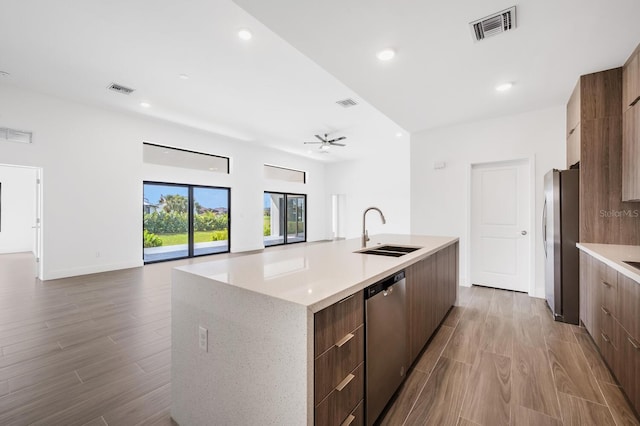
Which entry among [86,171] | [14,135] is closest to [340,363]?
[86,171]

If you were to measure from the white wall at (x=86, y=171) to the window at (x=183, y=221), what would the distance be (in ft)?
1.00

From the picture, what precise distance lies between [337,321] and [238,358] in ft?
1.53

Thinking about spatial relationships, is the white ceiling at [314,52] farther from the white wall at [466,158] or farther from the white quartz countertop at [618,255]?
the white quartz countertop at [618,255]

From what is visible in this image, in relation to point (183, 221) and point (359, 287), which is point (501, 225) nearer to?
point (359, 287)

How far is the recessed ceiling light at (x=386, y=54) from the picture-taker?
248 cm

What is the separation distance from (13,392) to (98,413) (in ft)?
2.36

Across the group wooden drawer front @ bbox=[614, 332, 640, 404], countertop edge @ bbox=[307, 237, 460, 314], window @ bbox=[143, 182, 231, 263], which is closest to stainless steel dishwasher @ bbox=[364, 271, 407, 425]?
countertop edge @ bbox=[307, 237, 460, 314]

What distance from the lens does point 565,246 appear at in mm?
2963

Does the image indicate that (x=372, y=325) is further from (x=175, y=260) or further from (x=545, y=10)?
(x=175, y=260)

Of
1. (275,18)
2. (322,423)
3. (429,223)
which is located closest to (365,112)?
(429,223)

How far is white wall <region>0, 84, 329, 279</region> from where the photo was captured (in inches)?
174

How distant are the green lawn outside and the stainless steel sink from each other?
5.44 metres

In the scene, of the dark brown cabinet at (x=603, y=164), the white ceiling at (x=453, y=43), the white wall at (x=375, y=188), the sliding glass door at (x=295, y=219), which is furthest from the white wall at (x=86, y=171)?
the dark brown cabinet at (x=603, y=164)

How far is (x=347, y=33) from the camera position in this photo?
2.23 m
